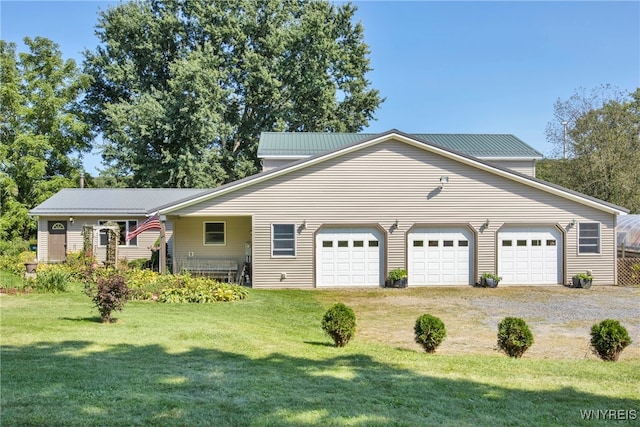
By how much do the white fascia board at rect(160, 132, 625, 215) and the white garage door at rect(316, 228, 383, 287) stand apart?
2735 millimetres

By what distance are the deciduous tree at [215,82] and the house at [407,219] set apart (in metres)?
15.9

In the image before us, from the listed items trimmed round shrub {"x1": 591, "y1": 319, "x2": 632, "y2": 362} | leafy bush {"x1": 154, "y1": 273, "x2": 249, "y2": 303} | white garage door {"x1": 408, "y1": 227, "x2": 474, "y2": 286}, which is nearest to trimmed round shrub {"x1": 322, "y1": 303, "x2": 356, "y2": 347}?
trimmed round shrub {"x1": 591, "y1": 319, "x2": 632, "y2": 362}

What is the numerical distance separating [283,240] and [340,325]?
32.9 ft

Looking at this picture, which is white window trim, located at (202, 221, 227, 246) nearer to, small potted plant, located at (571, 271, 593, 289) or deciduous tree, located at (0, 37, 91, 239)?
small potted plant, located at (571, 271, 593, 289)

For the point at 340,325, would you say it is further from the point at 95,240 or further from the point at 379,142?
the point at 95,240

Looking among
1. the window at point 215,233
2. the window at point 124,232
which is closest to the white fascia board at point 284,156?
the window at point 215,233

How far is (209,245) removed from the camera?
21.4 meters

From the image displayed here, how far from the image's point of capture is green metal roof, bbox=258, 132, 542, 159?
78.0ft

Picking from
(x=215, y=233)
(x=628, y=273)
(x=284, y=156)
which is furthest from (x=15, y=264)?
(x=628, y=273)

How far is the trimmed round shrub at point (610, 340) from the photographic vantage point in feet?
26.1

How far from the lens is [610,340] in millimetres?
7969

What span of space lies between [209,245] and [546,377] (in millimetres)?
16704

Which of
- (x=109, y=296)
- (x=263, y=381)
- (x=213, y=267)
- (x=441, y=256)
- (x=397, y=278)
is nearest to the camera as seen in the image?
(x=263, y=381)

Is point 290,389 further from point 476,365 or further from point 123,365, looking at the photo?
point 476,365
